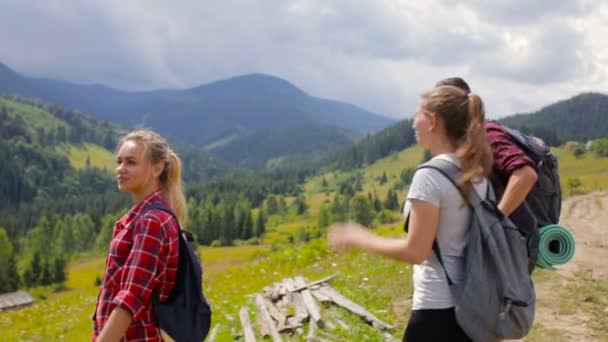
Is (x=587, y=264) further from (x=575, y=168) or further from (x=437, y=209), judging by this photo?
(x=575, y=168)

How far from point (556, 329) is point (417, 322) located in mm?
8126

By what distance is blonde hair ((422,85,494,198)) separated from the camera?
12.5ft

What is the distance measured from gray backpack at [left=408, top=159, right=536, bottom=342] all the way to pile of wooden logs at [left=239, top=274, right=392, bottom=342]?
6919mm

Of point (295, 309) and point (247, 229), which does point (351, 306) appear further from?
point (247, 229)

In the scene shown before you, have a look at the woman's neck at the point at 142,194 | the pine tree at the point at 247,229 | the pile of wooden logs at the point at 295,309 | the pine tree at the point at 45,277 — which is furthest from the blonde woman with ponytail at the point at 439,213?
the pine tree at the point at 247,229

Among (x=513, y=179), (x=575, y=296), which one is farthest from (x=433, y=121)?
(x=575, y=296)

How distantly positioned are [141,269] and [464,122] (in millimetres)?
2448

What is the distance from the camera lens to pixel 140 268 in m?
3.80

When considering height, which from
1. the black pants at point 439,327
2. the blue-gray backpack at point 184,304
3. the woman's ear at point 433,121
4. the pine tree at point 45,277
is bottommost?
the pine tree at point 45,277

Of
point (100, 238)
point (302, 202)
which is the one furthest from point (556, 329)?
point (302, 202)

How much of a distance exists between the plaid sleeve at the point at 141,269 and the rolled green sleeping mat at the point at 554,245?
10.0ft

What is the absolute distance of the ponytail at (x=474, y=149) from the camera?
3.74 meters

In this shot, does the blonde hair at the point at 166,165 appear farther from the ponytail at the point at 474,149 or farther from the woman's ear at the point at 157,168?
the ponytail at the point at 474,149

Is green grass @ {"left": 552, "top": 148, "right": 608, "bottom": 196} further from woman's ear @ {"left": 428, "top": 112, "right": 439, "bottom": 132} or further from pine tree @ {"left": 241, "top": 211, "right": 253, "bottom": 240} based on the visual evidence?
woman's ear @ {"left": 428, "top": 112, "right": 439, "bottom": 132}
